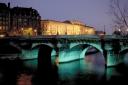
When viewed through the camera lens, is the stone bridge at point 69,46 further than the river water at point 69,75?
Yes

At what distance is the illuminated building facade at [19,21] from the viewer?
127m

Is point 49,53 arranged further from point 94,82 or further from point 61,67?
point 94,82

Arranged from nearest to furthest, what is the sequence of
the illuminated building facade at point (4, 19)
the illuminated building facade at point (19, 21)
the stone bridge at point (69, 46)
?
the stone bridge at point (69, 46), the illuminated building facade at point (4, 19), the illuminated building facade at point (19, 21)

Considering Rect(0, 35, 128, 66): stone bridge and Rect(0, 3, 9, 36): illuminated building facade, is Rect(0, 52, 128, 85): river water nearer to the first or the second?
Rect(0, 35, 128, 66): stone bridge

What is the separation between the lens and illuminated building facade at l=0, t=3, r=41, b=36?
12712cm

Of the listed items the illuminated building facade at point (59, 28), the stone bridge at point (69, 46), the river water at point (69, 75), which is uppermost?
the illuminated building facade at point (59, 28)

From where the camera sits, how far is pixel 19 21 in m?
132

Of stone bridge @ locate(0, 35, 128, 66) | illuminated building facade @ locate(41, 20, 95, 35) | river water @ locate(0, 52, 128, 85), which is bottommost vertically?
river water @ locate(0, 52, 128, 85)

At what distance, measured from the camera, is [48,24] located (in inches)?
5763

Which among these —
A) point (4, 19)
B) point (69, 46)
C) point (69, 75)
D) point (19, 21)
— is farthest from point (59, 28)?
point (69, 75)

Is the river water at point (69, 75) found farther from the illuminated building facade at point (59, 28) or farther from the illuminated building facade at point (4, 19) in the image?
the illuminated building facade at point (59, 28)

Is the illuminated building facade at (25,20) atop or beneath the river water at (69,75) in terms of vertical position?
atop

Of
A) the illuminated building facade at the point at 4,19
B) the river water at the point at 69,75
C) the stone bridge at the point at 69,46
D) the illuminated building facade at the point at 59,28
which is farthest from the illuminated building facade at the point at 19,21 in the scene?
the river water at the point at 69,75

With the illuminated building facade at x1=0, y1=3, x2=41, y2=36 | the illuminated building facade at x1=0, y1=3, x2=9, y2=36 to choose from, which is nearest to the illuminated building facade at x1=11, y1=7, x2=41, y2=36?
the illuminated building facade at x1=0, y1=3, x2=41, y2=36
